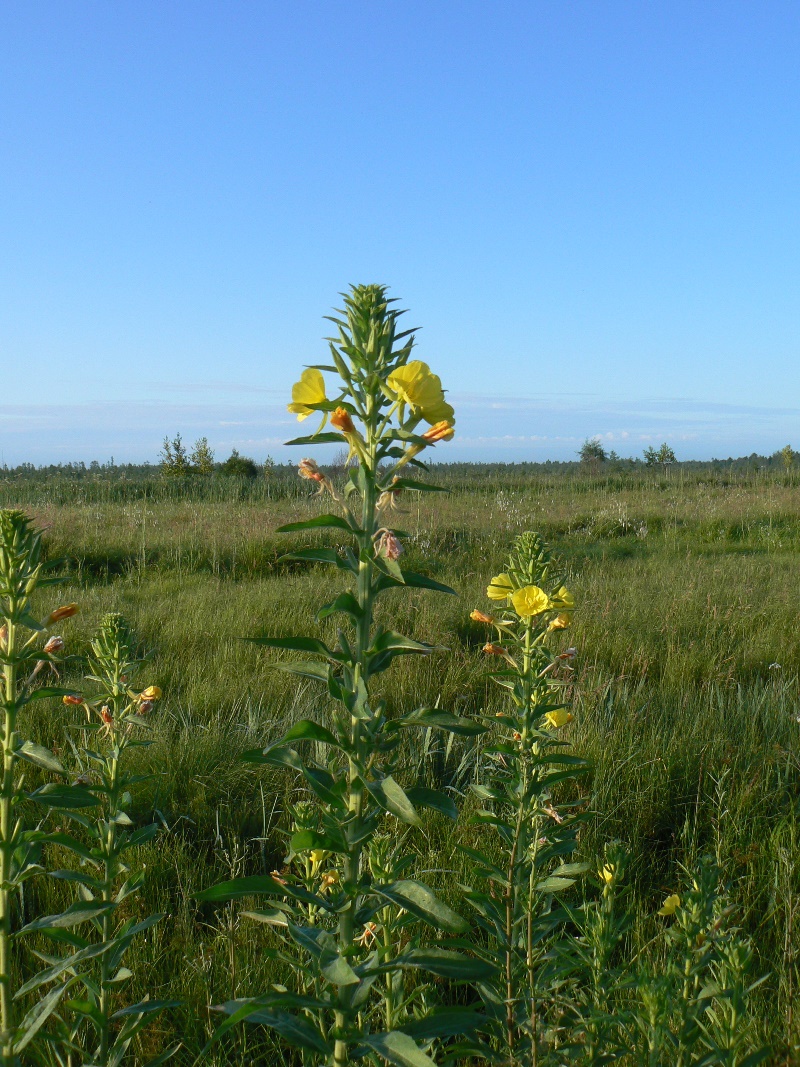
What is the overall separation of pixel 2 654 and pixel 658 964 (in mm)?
1613

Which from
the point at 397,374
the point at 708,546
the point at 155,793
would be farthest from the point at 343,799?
the point at 708,546

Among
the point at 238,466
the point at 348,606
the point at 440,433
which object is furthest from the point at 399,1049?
the point at 238,466

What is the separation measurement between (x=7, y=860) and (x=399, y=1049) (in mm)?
622

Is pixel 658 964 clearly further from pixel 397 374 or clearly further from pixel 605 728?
pixel 397 374

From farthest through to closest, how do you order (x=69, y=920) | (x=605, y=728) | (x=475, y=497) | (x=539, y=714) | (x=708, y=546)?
1. (x=475, y=497)
2. (x=708, y=546)
3. (x=605, y=728)
4. (x=539, y=714)
5. (x=69, y=920)

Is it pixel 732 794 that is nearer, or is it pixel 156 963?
pixel 156 963

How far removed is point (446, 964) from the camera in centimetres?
90

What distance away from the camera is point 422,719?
3.05 feet

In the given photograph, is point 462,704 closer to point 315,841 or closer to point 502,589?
point 502,589

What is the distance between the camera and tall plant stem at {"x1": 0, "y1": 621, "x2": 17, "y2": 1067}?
1032mm

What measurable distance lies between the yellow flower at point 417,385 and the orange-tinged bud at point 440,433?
0.03 meters

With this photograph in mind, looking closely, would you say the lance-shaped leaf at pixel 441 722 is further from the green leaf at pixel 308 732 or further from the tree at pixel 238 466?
the tree at pixel 238 466

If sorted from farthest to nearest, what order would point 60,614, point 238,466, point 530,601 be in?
point 238,466 → point 530,601 → point 60,614

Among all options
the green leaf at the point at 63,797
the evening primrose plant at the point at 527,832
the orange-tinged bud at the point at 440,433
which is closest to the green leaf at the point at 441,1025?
the evening primrose plant at the point at 527,832
